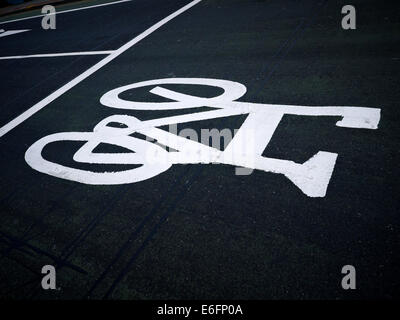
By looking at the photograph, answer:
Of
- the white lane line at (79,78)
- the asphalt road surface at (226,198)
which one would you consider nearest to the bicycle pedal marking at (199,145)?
the asphalt road surface at (226,198)

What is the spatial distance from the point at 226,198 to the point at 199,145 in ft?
3.39

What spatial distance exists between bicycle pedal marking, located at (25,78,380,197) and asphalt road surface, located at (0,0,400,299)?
8cm

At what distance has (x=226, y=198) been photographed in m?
3.23

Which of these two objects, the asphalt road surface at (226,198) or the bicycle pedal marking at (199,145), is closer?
the asphalt road surface at (226,198)

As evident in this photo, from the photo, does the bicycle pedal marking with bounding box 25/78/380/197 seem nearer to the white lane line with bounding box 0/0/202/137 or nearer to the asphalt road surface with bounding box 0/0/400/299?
the asphalt road surface with bounding box 0/0/400/299

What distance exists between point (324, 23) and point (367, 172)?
5.07 m

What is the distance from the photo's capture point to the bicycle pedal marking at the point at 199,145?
341cm

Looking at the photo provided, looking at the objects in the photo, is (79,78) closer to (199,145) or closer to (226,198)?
(199,145)

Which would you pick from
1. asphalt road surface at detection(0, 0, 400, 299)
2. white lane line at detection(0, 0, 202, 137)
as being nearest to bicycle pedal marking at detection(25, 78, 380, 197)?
asphalt road surface at detection(0, 0, 400, 299)

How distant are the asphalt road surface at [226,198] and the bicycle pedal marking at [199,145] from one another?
0.08m

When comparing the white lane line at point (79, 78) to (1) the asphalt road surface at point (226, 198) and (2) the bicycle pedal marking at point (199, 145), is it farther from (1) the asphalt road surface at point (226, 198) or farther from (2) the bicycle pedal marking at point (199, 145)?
(2) the bicycle pedal marking at point (199, 145)

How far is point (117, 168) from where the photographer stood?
12.6 feet

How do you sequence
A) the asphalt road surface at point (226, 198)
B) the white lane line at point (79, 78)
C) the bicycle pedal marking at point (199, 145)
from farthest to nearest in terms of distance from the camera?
1. the white lane line at point (79, 78)
2. the bicycle pedal marking at point (199, 145)
3. the asphalt road surface at point (226, 198)

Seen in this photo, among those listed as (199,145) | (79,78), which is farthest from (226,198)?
(79,78)
